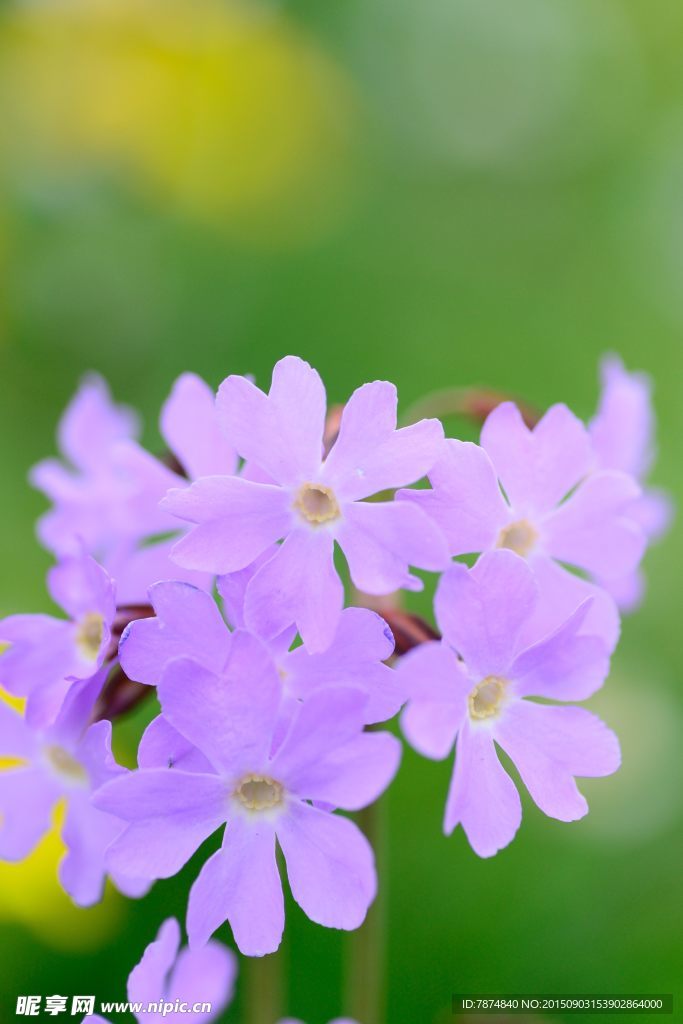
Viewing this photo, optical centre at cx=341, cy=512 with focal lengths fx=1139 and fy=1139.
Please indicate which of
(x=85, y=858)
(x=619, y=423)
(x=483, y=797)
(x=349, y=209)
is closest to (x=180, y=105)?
(x=349, y=209)

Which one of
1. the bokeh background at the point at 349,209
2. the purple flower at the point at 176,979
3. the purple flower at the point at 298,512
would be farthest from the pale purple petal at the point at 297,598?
the bokeh background at the point at 349,209

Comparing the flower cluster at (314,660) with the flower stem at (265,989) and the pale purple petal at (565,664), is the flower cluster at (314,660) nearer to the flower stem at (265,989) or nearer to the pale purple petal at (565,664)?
the pale purple petal at (565,664)

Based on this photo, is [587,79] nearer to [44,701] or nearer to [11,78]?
[11,78]

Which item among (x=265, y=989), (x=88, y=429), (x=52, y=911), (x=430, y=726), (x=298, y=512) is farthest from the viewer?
(x=52, y=911)

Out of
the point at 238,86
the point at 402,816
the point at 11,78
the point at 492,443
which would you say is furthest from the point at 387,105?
the point at 492,443

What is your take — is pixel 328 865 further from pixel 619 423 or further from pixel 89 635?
pixel 619 423

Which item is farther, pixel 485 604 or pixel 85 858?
pixel 85 858

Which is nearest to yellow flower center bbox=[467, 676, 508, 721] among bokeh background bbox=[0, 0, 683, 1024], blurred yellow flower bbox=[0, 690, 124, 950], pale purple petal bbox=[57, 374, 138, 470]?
pale purple petal bbox=[57, 374, 138, 470]
